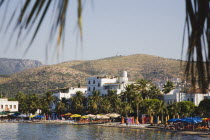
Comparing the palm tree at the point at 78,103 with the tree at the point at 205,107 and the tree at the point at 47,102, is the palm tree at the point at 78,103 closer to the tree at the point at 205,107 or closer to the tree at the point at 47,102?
the tree at the point at 47,102

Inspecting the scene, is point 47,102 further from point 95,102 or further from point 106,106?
point 106,106

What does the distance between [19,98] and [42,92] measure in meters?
73.6

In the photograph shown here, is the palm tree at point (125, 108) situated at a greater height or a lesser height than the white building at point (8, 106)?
lesser

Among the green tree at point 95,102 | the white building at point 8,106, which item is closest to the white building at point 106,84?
the green tree at point 95,102

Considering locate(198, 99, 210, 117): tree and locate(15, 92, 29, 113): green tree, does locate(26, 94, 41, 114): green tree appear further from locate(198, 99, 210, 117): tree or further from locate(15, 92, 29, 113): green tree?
locate(198, 99, 210, 117): tree

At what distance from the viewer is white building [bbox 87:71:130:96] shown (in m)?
102

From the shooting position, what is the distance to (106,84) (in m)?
104

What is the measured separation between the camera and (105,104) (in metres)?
94.5

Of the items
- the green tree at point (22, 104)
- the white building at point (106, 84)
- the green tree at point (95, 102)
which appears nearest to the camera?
the green tree at point (95, 102)

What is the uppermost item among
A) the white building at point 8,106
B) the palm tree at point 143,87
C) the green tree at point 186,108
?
the palm tree at point 143,87

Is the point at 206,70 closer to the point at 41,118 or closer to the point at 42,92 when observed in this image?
the point at 41,118

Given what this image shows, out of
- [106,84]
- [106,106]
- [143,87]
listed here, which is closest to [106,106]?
[106,106]

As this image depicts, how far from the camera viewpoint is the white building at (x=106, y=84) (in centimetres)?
10231

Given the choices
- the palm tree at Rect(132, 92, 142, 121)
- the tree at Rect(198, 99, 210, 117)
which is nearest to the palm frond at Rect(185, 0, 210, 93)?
the tree at Rect(198, 99, 210, 117)
